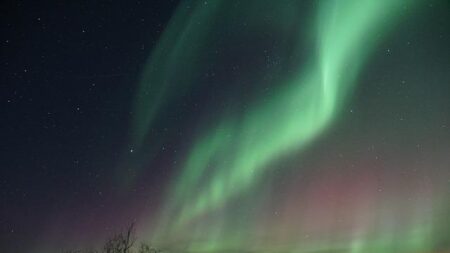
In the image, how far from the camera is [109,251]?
154ft

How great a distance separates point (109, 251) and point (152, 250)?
13.0 ft

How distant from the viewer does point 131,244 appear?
153 ft

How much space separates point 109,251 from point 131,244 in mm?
2165

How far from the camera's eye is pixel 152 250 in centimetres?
4825

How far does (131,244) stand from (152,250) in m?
2.52
